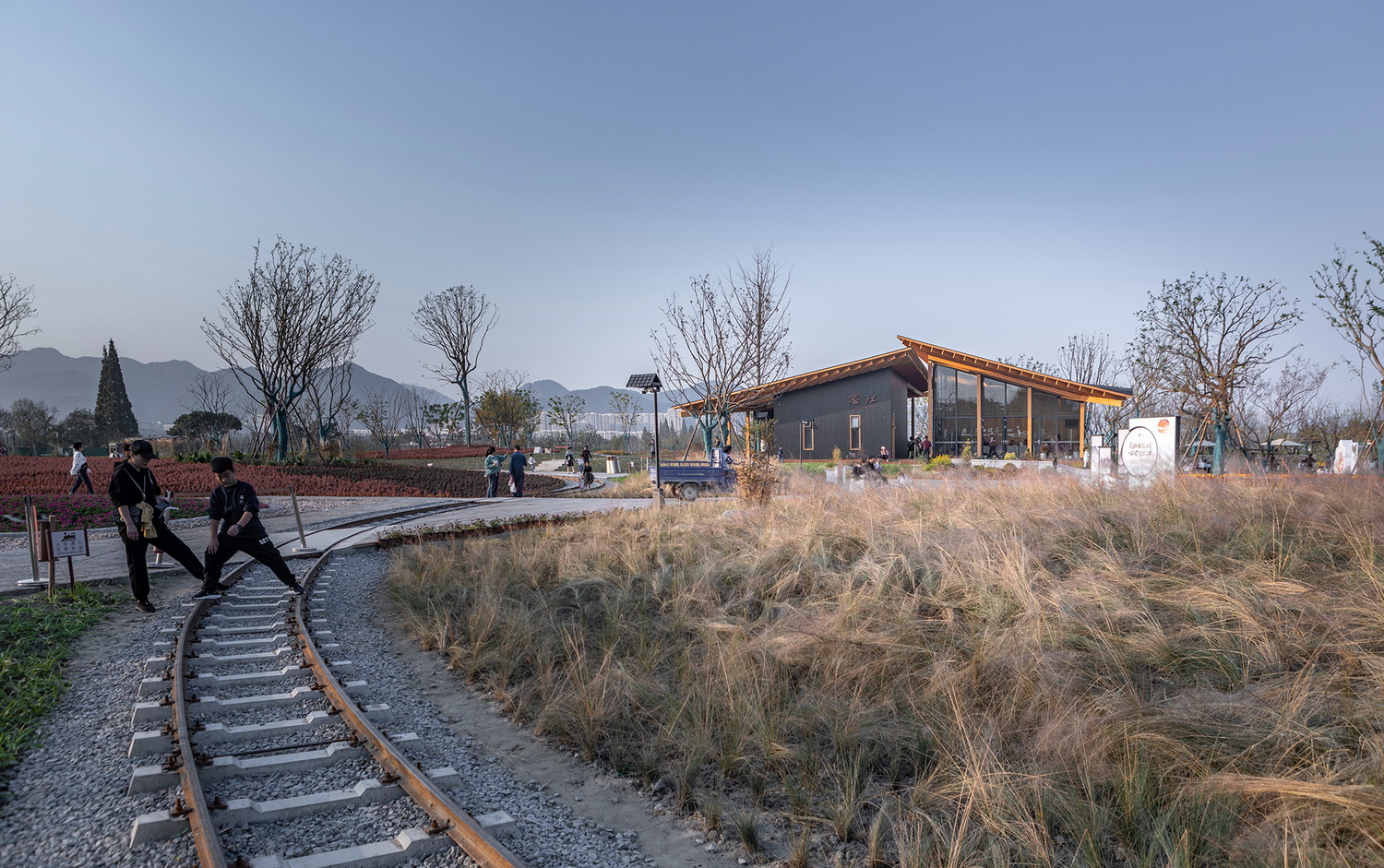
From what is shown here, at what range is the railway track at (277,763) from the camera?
318 cm

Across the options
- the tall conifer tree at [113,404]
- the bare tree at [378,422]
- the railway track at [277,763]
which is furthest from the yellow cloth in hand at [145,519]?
the tall conifer tree at [113,404]

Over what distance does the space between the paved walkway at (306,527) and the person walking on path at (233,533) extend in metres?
2.09

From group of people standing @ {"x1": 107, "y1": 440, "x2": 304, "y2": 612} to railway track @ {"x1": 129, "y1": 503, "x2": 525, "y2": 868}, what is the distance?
4.77 feet

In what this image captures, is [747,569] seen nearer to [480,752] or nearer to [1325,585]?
[480,752]

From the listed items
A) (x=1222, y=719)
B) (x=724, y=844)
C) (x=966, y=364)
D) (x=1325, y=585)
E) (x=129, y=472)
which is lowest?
(x=724, y=844)

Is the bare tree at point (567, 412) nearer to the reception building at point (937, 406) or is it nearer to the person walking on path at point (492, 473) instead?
the reception building at point (937, 406)

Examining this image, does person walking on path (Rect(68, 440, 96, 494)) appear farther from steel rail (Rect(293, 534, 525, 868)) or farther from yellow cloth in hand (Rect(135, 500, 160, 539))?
steel rail (Rect(293, 534, 525, 868))

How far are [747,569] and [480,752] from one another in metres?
3.95

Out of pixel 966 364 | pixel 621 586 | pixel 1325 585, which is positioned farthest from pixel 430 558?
pixel 966 364

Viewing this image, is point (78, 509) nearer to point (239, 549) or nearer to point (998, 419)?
point (239, 549)

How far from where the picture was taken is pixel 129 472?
7461mm

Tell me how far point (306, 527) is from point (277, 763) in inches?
507

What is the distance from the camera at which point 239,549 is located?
26.3 feet

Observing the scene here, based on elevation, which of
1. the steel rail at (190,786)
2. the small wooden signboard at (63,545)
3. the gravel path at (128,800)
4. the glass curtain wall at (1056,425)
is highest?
the glass curtain wall at (1056,425)
